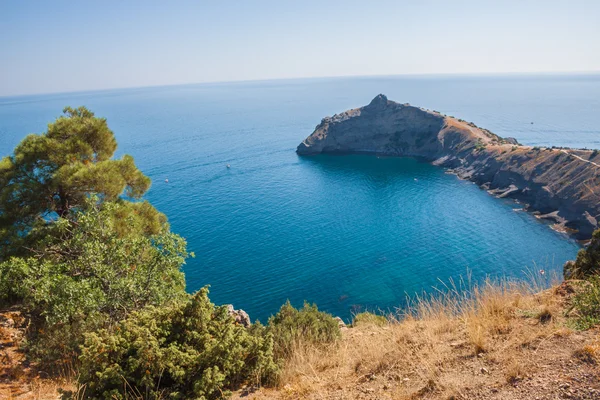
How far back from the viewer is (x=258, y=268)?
163 feet

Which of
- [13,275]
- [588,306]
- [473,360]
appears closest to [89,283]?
[13,275]

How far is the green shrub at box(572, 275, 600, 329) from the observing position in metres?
7.48

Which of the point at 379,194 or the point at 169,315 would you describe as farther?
the point at 379,194

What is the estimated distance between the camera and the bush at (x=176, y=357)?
273 inches

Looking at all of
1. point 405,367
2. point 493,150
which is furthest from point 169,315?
point 493,150

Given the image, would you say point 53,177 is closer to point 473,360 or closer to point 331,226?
point 473,360

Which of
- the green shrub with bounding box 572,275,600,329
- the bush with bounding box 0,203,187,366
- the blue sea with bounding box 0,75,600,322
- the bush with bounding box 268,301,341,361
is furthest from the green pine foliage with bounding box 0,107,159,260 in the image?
the green shrub with bounding box 572,275,600,329

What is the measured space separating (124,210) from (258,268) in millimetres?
33108

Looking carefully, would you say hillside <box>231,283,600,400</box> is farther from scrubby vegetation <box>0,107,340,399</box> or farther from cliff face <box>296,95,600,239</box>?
cliff face <box>296,95,600,239</box>

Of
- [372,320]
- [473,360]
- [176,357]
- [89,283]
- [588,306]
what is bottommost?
[372,320]

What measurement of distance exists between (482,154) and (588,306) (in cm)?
9696

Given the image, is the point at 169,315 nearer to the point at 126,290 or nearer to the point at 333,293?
the point at 126,290

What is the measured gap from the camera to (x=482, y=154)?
94500 millimetres

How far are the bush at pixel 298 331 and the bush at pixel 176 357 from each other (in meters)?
1.66
